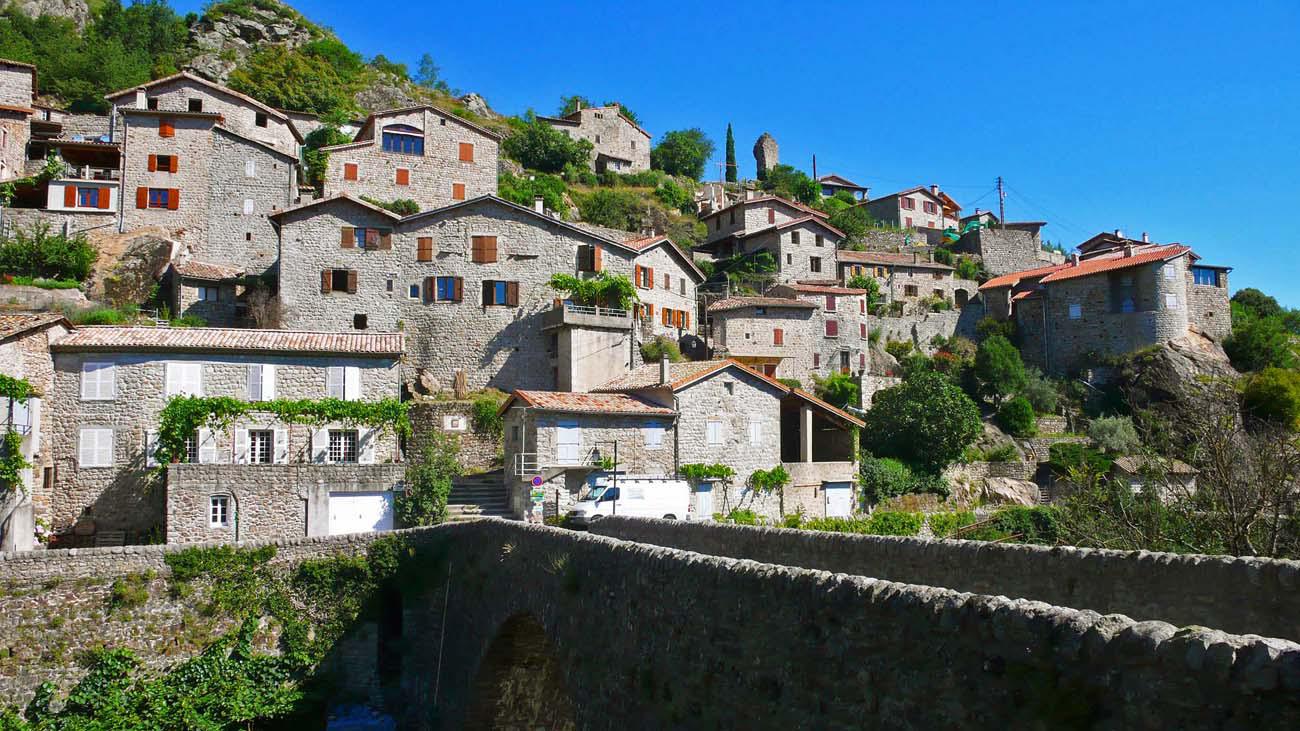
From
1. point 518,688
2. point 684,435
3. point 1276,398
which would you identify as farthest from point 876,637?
point 1276,398

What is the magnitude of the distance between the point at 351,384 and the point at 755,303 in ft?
78.4

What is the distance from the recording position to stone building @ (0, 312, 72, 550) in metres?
29.0

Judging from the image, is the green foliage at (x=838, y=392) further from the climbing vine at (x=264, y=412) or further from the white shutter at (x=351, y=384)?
the white shutter at (x=351, y=384)

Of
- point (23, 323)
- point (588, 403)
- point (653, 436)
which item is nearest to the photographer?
point (23, 323)

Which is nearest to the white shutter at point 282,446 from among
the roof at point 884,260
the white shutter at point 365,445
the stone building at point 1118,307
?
the white shutter at point 365,445

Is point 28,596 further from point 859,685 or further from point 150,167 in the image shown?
point 150,167

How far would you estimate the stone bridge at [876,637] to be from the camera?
6.12 meters

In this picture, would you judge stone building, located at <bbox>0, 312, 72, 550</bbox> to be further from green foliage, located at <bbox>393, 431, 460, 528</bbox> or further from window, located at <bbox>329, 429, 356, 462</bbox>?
green foliage, located at <bbox>393, 431, 460, 528</bbox>

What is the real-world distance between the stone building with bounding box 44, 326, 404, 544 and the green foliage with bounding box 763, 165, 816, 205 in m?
60.9

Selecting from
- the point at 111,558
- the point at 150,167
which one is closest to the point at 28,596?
the point at 111,558

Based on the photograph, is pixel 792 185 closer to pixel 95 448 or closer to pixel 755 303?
pixel 755 303

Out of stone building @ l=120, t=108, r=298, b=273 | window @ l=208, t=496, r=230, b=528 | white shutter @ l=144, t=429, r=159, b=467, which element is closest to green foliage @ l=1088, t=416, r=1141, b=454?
window @ l=208, t=496, r=230, b=528

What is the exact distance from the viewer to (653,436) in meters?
35.7

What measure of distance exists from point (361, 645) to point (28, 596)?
26.9ft
